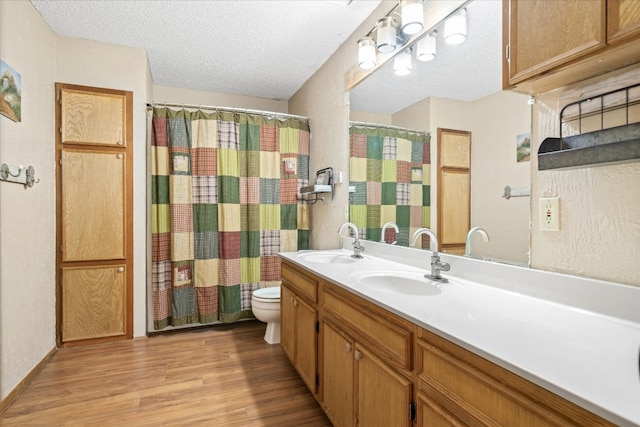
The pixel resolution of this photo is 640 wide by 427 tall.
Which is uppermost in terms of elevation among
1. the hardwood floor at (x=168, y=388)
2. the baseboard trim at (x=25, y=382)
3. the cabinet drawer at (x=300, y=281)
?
the cabinet drawer at (x=300, y=281)

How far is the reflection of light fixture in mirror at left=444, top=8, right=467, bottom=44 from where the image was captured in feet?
4.96

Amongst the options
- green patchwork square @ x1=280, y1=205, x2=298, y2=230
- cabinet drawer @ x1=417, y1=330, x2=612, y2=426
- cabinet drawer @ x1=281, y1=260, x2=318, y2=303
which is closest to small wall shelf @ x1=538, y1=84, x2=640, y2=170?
cabinet drawer @ x1=417, y1=330, x2=612, y2=426

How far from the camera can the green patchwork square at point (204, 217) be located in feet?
9.82

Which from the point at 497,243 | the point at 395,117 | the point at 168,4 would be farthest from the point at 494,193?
the point at 168,4

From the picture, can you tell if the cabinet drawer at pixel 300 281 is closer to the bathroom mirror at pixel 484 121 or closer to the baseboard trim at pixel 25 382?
the bathroom mirror at pixel 484 121

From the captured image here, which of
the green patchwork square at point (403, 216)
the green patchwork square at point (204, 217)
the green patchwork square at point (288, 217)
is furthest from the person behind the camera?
the green patchwork square at point (288, 217)

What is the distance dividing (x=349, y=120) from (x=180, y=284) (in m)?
2.09

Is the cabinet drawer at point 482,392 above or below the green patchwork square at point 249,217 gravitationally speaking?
below

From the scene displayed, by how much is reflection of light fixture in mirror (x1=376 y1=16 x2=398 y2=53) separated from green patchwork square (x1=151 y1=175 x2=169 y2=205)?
2.14 metres

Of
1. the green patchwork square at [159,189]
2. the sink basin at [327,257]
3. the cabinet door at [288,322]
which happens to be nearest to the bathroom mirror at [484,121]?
the sink basin at [327,257]

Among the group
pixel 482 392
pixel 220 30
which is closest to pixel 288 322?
pixel 482 392

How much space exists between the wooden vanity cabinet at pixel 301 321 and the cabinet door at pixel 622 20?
1.48 m

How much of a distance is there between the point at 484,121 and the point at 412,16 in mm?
721

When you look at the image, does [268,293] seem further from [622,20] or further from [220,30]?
[622,20]
